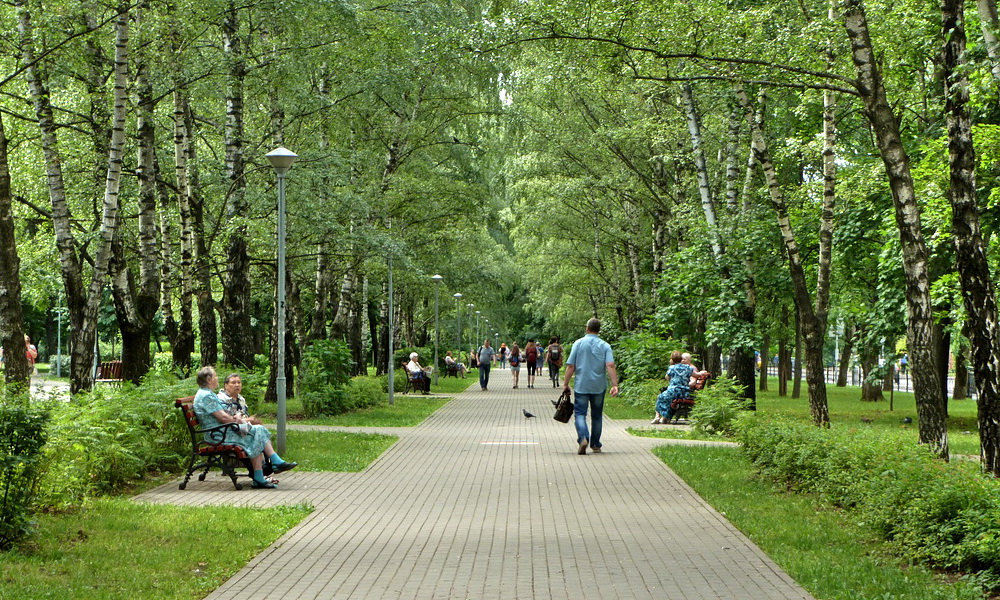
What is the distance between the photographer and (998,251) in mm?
18938

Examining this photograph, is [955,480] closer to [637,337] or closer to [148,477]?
[148,477]

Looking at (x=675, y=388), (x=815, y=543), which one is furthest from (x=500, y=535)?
(x=675, y=388)

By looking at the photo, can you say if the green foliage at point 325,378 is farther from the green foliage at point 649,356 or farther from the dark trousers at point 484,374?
the dark trousers at point 484,374

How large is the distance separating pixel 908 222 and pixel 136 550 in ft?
24.0

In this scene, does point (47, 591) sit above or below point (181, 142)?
below

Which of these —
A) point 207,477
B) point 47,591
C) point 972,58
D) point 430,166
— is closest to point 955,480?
point 47,591

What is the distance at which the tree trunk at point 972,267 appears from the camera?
29.8 feet

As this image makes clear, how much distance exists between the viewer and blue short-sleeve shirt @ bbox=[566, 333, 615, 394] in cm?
1545

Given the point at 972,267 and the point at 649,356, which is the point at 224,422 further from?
the point at 649,356

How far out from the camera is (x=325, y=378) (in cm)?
2309

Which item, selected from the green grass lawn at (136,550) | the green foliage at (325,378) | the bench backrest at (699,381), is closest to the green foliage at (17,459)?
the green grass lawn at (136,550)

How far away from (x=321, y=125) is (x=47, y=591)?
2062cm

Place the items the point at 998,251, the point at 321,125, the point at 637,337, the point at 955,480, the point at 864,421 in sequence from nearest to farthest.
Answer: the point at 955,480, the point at 998,251, the point at 864,421, the point at 321,125, the point at 637,337

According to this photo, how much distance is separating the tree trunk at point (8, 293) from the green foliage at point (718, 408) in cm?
1031
